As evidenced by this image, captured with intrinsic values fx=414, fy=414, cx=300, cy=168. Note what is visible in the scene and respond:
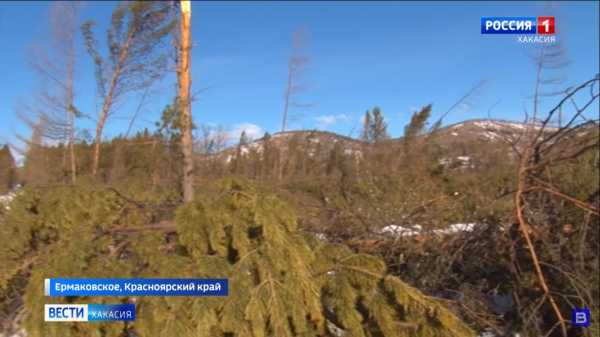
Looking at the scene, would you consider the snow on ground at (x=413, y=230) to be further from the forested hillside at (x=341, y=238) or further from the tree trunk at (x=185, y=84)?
the tree trunk at (x=185, y=84)

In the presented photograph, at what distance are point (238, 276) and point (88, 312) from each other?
0.66 meters

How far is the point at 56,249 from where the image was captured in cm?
205

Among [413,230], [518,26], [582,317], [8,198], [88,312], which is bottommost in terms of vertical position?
[582,317]

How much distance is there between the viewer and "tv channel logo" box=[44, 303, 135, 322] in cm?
175

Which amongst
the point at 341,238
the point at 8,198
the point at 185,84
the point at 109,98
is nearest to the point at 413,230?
the point at 341,238

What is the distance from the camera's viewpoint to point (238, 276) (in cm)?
173

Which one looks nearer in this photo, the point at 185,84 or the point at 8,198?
the point at 8,198

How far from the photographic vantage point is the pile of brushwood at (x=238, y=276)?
1.66 metres

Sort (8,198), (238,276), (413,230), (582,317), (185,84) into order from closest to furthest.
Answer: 1. (238,276)
2. (582,317)
3. (8,198)
4. (413,230)
5. (185,84)

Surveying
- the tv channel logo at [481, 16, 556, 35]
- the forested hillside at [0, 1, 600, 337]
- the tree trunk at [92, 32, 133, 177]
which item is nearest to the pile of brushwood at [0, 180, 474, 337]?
the forested hillside at [0, 1, 600, 337]

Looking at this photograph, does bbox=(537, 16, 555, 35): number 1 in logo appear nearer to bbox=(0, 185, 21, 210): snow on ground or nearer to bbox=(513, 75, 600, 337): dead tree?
bbox=(513, 75, 600, 337): dead tree
